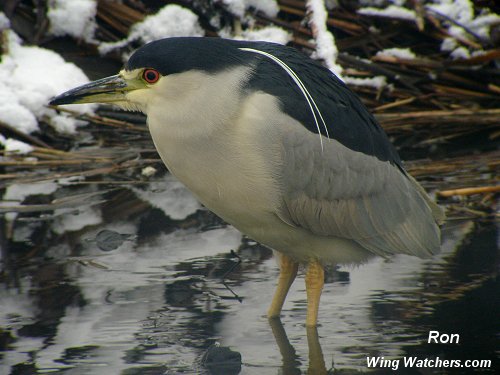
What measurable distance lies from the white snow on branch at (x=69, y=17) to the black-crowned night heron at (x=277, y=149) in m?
3.40

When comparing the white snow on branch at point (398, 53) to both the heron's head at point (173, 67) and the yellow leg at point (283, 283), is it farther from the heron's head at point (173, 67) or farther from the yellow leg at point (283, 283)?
the heron's head at point (173, 67)

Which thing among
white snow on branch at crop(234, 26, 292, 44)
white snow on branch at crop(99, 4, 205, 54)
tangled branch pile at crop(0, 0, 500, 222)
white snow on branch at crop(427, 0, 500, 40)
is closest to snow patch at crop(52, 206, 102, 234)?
tangled branch pile at crop(0, 0, 500, 222)

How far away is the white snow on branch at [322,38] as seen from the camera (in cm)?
615

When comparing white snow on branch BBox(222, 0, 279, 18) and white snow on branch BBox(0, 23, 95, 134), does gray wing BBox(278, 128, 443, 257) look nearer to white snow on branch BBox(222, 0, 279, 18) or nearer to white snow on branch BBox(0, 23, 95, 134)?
white snow on branch BBox(0, 23, 95, 134)

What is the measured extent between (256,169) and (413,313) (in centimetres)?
89

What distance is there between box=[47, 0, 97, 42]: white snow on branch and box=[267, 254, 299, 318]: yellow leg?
12.1 ft

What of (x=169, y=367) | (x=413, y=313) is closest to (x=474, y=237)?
(x=413, y=313)

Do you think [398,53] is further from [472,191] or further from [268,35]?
[472,191]

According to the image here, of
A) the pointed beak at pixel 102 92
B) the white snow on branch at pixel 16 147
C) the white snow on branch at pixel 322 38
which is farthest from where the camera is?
the white snow on branch at pixel 322 38

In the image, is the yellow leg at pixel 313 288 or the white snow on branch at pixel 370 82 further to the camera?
the white snow on branch at pixel 370 82

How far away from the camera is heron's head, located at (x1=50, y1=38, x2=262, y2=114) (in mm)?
3338

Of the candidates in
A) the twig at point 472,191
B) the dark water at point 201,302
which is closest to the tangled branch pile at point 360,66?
the twig at point 472,191

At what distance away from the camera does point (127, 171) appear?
5637mm

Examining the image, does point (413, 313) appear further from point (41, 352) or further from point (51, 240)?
point (51, 240)
